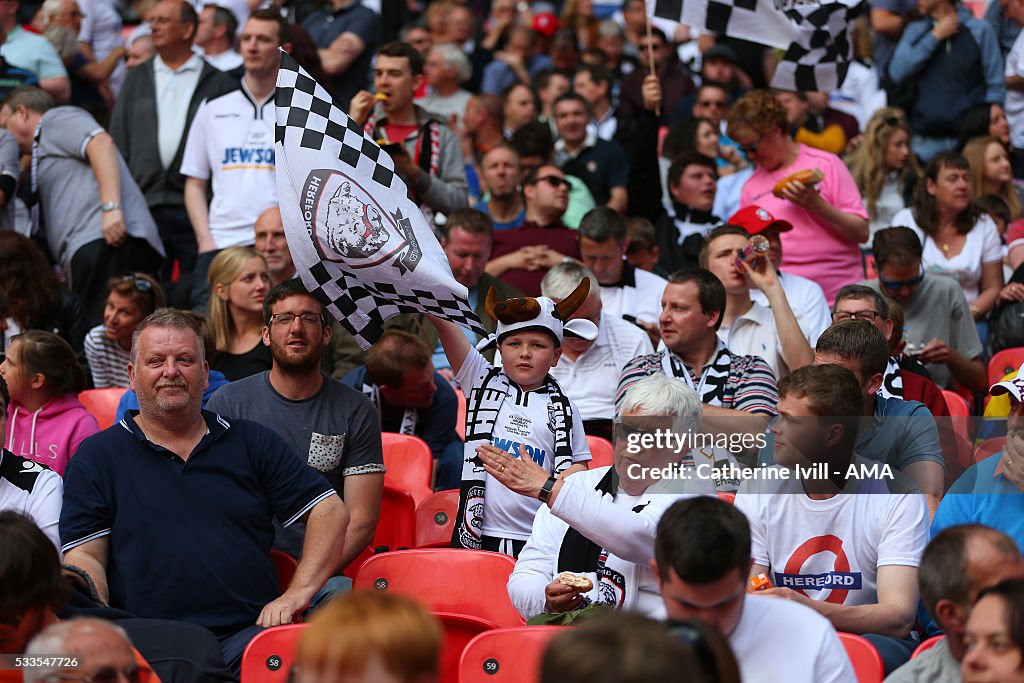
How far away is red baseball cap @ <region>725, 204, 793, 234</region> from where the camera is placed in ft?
24.0

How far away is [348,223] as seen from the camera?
5.29m

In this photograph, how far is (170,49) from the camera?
8977 millimetres

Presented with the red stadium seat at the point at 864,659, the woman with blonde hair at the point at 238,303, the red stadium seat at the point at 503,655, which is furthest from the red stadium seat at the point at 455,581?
the woman with blonde hair at the point at 238,303

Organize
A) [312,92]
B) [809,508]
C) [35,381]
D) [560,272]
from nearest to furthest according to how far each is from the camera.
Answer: [809,508] < [312,92] < [35,381] < [560,272]

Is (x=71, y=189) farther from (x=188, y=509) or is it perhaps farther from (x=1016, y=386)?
(x=1016, y=386)

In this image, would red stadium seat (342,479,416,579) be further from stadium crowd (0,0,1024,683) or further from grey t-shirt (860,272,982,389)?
grey t-shirt (860,272,982,389)

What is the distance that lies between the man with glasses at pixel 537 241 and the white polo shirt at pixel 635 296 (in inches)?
19.7

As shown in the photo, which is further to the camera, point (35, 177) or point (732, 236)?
point (35, 177)

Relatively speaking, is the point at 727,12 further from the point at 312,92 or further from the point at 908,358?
the point at 312,92

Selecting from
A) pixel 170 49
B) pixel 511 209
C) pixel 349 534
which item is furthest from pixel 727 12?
pixel 349 534

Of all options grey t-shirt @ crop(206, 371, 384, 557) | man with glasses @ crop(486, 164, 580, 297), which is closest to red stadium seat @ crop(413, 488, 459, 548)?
grey t-shirt @ crop(206, 371, 384, 557)

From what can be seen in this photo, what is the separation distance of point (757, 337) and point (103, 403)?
10.8 feet

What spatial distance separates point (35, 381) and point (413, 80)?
3.76m

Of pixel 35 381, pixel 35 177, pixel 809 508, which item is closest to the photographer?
pixel 809 508
